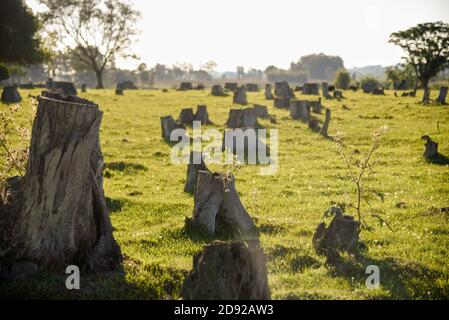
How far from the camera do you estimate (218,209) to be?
1025 cm

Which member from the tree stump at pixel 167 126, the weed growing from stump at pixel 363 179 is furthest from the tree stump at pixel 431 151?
the tree stump at pixel 167 126

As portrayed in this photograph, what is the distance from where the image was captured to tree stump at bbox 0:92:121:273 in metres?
7.24

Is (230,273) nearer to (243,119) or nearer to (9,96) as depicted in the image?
(243,119)

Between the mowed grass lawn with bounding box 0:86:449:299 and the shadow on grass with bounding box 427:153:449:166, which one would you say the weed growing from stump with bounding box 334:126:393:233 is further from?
the shadow on grass with bounding box 427:153:449:166

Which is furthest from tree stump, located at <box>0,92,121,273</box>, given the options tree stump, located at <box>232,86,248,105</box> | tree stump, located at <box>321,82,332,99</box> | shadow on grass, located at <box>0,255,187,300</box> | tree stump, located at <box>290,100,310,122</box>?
tree stump, located at <box>321,82,332,99</box>

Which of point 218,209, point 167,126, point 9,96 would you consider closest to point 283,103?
point 167,126

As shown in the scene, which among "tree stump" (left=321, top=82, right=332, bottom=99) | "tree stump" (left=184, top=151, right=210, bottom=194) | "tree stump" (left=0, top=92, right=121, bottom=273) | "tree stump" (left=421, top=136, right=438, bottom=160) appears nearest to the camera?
"tree stump" (left=0, top=92, right=121, bottom=273)

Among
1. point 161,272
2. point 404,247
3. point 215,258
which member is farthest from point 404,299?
point 161,272

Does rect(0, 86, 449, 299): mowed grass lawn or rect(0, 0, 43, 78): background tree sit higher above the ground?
rect(0, 0, 43, 78): background tree

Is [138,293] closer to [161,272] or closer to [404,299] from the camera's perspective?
[161,272]

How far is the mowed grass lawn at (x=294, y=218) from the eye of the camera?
7324 mm

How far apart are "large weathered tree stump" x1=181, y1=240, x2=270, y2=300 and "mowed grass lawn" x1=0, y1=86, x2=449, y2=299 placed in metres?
1.01

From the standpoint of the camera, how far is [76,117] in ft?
23.7

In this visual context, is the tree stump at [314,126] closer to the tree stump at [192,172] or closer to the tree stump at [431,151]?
the tree stump at [431,151]
